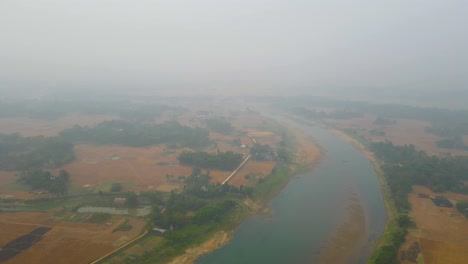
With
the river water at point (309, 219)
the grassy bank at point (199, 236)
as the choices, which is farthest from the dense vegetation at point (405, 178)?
the grassy bank at point (199, 236)

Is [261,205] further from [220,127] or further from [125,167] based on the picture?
[220,127]

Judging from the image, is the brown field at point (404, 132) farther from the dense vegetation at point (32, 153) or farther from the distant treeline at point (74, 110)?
the dense vegetation at point (32, 153)

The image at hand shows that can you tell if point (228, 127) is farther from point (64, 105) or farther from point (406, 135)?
point (64, 105)

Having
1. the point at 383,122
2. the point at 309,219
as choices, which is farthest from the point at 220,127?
the point at 383,122

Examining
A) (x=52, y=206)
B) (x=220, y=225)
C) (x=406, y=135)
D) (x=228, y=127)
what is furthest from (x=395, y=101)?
(x=52, y=206)

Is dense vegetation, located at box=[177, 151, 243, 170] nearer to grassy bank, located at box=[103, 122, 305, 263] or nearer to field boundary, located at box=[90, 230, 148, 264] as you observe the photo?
grassy bank, located at box=[103, 122, 305, 263]

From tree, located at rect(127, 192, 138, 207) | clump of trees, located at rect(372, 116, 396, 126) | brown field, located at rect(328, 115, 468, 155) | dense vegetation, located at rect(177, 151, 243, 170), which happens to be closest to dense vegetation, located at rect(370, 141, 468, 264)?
brown field, located at rect(328, 115, 468, 155)
